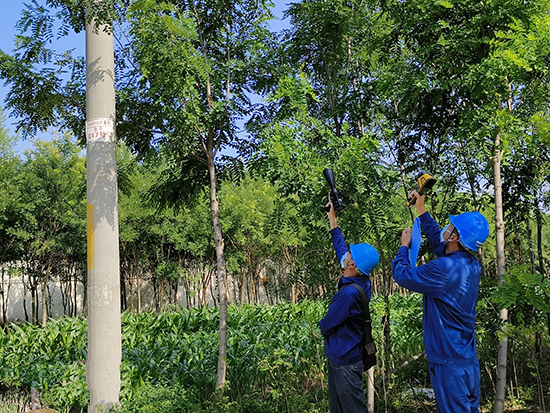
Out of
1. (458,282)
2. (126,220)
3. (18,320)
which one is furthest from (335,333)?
(18,320)

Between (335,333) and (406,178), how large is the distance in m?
2.27

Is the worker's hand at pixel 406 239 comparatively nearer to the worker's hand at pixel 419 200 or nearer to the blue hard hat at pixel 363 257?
the worker's hand at pixel 419 200

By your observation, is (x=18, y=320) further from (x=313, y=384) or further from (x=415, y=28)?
(x=415, y=28)

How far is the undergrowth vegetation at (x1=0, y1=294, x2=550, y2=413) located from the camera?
15.6 ft

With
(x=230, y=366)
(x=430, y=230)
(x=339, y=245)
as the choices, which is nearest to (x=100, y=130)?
(x=339, y=245)

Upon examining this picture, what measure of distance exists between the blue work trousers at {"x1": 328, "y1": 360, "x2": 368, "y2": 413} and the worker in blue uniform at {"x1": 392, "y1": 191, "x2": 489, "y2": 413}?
0.62m

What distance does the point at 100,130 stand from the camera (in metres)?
4.24

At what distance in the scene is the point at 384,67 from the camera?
4.93 meters

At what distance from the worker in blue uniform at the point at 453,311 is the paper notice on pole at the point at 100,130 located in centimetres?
275

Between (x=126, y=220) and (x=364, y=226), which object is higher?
(x=126, y=220)

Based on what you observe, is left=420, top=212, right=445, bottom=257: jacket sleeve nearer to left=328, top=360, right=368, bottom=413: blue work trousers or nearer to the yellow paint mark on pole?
left=328, top=360, right=368, bottom=413: blue work trousers

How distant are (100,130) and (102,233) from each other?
3.01ft

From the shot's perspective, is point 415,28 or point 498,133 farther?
point 415,28

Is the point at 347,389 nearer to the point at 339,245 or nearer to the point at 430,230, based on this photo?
the point at 339,245
